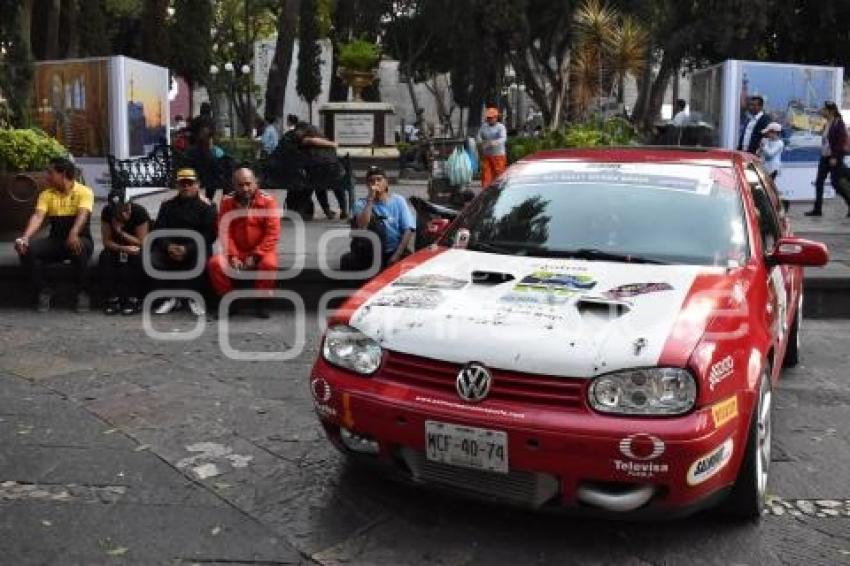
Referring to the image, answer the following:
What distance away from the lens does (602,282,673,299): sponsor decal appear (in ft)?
12.8

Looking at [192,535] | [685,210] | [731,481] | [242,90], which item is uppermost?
[242,90]

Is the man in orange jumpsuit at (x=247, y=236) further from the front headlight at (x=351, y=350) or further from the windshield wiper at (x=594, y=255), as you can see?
the front headlight at (x=351, y=350)

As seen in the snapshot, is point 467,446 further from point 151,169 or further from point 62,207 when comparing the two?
point 151,169

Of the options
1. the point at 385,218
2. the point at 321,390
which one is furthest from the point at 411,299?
the point at 385,218

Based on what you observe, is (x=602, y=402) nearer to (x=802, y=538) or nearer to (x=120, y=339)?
(x=802, y=538)

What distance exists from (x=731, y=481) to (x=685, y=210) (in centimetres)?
155

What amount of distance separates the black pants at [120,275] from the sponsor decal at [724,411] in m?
5.90

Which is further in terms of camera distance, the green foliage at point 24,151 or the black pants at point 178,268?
the green foliage at point 24,151

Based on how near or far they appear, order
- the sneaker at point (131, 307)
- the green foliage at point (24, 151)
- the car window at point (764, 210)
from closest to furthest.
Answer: the car window at point (764, 210)
the sneaker at point (131, 307)
the green foliage at point (24, 151)

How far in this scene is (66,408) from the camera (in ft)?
18.0

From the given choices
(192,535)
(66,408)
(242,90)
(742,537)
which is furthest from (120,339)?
(242,90)

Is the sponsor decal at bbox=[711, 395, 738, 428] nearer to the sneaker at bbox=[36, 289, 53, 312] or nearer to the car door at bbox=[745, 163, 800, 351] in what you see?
the car door at bbox=[745, 163, 800, 351]

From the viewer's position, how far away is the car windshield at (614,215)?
14.9 feet

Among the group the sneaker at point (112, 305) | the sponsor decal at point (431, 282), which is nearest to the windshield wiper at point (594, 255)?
the sponsor decal at point (431, 282)
